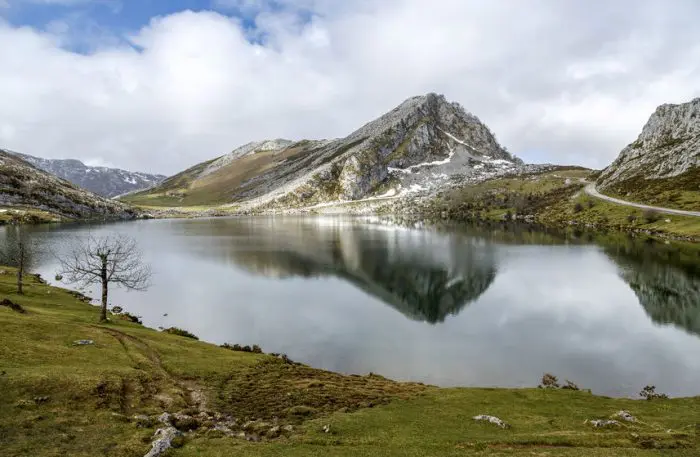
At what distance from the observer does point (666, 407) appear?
3055 centimetres

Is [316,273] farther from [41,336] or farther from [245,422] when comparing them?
[245,422]

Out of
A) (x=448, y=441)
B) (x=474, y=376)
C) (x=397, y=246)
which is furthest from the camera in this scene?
(x=397, y=246)

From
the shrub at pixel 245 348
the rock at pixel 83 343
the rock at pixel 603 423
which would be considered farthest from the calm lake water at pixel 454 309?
the rock at pixel 83 343

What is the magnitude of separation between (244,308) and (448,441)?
170 ft

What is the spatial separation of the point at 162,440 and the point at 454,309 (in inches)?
2267

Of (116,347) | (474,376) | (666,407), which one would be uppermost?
(116,347)

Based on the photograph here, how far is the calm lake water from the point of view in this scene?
4612cm

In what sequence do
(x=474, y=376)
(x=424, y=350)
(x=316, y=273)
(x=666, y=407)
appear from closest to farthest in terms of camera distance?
(x=666, y=407)
(x=474, y=376)
(x=424, y=350)
(x=316, y=273)

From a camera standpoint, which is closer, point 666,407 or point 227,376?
point 666,407

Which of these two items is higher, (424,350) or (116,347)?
(116,347)

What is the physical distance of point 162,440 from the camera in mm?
19328

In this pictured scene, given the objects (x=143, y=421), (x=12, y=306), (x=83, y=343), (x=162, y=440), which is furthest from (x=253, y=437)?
(x=12, y=306)

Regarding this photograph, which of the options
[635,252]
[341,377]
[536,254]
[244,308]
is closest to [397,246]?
[536,254]

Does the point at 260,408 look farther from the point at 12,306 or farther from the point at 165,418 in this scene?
the point at 12,306
